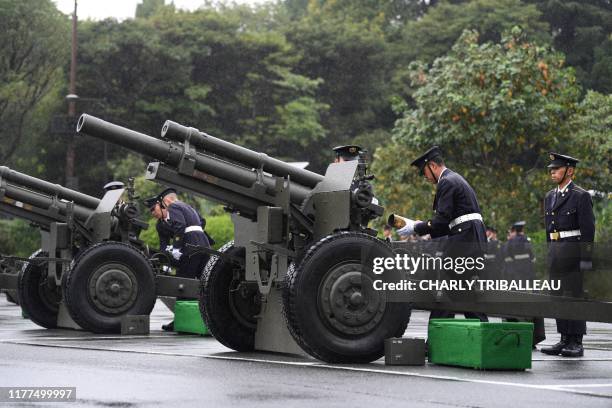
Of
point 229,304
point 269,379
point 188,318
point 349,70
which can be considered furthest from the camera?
point 349,70

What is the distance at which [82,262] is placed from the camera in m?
17.9

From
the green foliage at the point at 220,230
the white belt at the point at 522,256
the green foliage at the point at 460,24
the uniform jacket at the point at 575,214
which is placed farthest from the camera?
the green foliage at the point at 460,24

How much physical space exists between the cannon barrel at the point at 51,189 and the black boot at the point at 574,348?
7083mm

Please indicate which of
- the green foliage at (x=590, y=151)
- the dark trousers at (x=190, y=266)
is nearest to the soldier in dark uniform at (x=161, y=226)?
the dark trousers at (x=190, y=266)

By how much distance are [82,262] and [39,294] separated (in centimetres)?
214

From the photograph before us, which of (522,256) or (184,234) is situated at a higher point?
(184,234)

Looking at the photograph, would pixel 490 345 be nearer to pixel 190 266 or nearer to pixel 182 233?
pixel 190 266

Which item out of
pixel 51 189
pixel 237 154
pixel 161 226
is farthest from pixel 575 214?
pixel 51 189

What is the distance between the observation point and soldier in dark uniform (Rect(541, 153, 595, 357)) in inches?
573

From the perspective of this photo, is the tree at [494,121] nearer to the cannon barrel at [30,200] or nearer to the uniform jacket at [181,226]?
the uniform jacket at [181,226]

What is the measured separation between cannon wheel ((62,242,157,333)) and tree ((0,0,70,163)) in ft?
130

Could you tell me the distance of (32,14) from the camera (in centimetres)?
5781

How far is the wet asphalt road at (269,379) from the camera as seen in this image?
10164 millimetres

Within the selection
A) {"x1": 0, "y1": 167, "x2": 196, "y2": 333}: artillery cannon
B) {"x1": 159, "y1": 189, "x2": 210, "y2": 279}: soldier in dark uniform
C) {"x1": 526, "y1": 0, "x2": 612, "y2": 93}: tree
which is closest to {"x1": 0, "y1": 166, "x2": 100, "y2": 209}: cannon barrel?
{"x1": 0, "y1": 167, "x2": 196, "y2": 333}: artillery cannon
